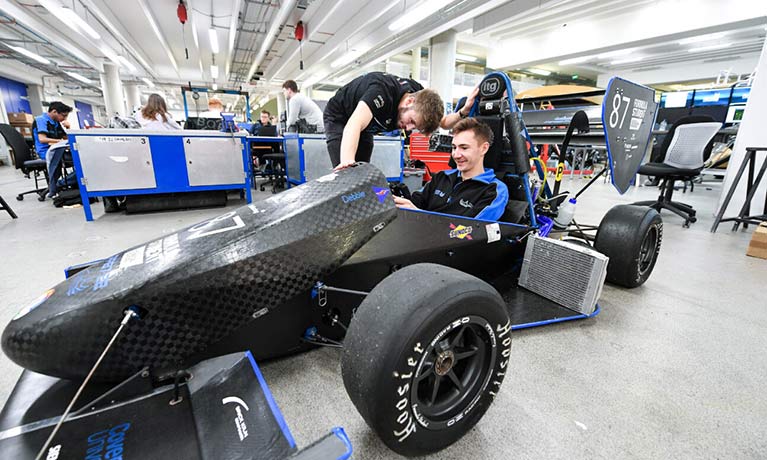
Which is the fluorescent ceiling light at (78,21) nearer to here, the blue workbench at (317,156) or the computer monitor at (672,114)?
Result: the blue workbench at (317,156)

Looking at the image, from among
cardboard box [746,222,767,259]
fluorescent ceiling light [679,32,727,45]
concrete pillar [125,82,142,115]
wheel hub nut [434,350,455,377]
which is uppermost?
fluorescent ceiling light [679,32,727,45]

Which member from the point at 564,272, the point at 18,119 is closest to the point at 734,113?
the point at 564,272

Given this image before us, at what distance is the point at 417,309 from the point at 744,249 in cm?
382

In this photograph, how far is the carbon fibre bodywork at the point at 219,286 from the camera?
0.77 m

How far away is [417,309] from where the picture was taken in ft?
2.55

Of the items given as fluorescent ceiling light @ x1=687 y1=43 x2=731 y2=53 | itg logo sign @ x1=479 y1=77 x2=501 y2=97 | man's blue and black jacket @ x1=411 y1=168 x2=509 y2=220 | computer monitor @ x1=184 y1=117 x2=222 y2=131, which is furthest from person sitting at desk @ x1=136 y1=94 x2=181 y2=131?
fluorescent ceiling light @ x1=687 y1=43 x2=731 y2=53

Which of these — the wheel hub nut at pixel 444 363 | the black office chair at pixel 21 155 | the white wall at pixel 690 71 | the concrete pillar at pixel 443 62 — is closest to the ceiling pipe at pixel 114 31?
the black office chair at pixel 21 155

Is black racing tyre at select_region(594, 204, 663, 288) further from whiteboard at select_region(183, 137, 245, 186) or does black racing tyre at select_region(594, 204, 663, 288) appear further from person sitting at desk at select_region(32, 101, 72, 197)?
person sitting at desk at select_region(32, 101, 72, 197)

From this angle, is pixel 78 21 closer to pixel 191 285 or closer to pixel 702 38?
pixel 191 285

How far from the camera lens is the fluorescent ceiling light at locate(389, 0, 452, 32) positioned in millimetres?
6602

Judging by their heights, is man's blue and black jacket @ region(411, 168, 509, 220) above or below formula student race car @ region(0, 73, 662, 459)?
above

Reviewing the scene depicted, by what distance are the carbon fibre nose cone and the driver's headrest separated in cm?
118

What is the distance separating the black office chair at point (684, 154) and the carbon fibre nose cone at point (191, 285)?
444 centimetres

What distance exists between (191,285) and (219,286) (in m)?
0.06
